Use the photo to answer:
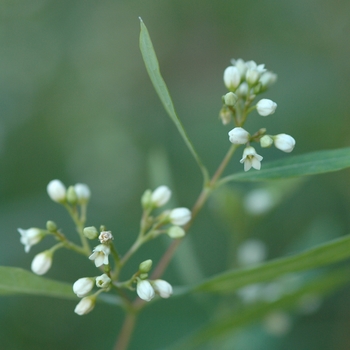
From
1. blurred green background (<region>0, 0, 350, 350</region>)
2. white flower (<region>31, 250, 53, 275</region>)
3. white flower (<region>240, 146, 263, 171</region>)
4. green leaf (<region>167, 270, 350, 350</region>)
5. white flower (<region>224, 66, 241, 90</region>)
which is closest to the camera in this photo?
white flower (<region>240, 146, 263, 171</region>)

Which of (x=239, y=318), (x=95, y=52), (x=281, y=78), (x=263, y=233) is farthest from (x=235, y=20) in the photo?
(x=239, y=318)

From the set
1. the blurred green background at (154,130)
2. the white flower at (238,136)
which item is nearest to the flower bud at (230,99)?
the white flower at (238,136)

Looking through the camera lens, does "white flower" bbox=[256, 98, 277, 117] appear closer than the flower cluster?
No

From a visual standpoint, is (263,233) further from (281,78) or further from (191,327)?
(281,78)

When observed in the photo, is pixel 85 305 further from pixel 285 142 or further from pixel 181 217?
pixel 285 142

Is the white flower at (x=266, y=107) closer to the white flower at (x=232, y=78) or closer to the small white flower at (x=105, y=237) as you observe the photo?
the white flower at (x=232, y=78)

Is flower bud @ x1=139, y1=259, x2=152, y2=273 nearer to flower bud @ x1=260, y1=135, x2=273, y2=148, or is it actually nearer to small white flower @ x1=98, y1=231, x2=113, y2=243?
small white flower @ x1=98, y1=231, x2=113, y2=243

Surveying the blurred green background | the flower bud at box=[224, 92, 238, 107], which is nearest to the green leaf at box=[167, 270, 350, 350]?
the blurred green background

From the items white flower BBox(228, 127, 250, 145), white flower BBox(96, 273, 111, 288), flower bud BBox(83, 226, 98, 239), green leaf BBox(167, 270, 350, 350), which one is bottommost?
green leaf BBox(167, 270, 350, 350)
